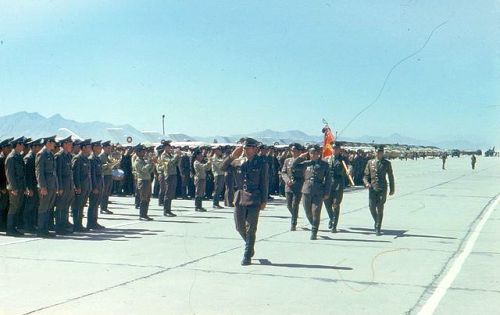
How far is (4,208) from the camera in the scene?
41.5 feet

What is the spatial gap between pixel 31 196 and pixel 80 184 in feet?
3.38

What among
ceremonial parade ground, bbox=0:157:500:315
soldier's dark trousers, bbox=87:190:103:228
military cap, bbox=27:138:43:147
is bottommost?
ceremonial parade ground, bbox=0:157:500:315

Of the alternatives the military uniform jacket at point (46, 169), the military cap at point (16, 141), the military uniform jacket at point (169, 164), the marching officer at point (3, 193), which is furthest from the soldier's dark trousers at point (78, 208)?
the military uniform jacket at point (169, 164)

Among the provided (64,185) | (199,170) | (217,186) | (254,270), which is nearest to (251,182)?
(254,270)

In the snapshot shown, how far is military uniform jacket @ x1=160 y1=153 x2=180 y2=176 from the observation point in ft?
54.4

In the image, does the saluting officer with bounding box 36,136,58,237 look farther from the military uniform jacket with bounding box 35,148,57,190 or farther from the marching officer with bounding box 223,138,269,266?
the marching officer with bounding box 223,138,269,266

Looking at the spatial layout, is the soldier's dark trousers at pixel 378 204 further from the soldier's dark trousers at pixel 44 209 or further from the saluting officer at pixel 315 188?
the soldier's dark trousers at pixel 44 209

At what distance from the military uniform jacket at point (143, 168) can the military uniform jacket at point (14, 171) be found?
10.2 feet

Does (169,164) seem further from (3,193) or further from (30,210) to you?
(3,193)

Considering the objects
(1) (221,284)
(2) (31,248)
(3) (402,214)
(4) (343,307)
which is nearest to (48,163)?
(2) (31,248)

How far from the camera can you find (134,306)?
687 cm

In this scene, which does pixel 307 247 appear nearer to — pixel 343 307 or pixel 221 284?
pixel 221 284

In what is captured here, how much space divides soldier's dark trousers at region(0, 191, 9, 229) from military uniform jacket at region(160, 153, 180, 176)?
4.75 m

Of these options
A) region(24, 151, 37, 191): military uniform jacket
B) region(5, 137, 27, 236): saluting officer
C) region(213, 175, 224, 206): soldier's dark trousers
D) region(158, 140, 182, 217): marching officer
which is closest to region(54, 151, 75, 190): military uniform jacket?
region(24, 151, 37, 191): military uniform jacket
